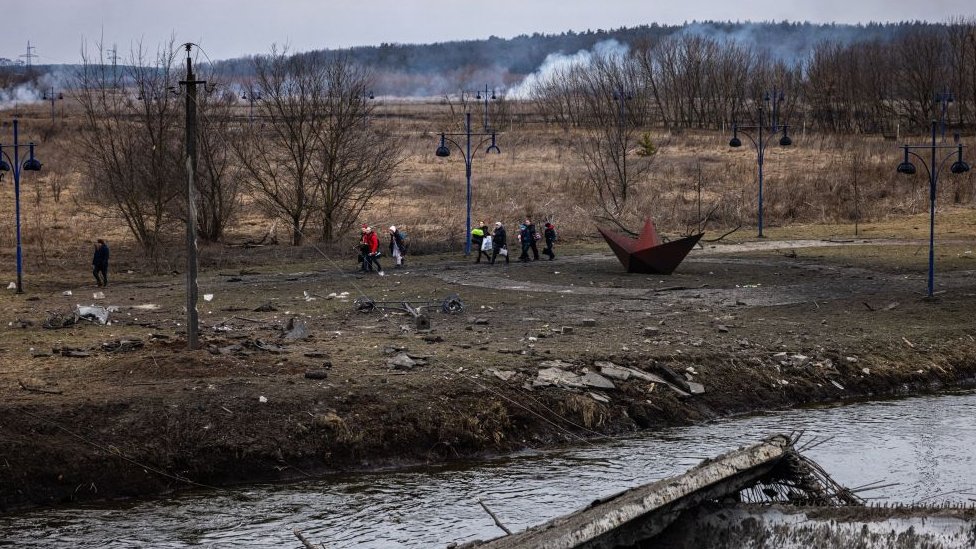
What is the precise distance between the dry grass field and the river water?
64 cm

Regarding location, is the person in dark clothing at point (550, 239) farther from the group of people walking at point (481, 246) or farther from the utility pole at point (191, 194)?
the utility pole at point (191, 194)

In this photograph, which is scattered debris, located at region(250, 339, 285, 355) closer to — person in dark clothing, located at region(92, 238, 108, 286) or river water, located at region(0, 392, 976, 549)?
river water, located at region(0, 392, 976, 549)

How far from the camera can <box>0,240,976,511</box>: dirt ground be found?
16.3 meters

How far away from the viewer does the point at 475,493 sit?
51.2 ft

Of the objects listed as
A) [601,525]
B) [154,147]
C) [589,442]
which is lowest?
[589,442]

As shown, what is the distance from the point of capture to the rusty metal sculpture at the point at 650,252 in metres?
31.8

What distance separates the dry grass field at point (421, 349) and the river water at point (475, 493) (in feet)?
2.11

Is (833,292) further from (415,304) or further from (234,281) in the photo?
(234,281)

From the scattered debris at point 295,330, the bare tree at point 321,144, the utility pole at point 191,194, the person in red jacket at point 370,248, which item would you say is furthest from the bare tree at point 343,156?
the utility pole at point 191,194

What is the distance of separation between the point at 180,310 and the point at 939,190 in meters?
38.1

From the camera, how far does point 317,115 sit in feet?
138

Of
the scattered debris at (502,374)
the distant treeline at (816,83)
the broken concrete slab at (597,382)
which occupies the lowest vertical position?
the broken concrete slab at (597,382)

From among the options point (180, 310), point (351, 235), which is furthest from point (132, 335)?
point (351, 235)

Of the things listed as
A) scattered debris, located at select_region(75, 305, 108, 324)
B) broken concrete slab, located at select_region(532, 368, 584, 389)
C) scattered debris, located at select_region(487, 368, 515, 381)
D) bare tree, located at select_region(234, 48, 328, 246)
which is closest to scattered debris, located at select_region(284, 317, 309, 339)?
scattered debris, located at select_region(75, 305, 108, 324)
